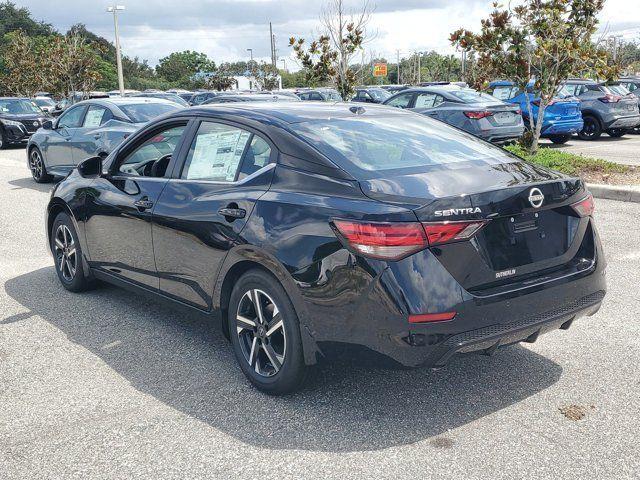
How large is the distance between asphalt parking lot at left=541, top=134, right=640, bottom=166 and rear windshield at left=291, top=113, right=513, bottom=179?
1089 centimetres

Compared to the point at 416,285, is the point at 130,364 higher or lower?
lower

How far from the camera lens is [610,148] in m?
17.8

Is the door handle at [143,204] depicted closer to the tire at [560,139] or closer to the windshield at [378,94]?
the tire at [560,139]

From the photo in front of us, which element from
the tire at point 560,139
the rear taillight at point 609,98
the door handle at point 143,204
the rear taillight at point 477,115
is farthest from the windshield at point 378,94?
the door handle at point 143,204

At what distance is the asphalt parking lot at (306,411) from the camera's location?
337 cm

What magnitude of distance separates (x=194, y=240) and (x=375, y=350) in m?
1.49

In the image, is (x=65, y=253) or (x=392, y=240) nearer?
(x=392, y=240)

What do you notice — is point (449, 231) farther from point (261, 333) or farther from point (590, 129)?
point (590, 129)

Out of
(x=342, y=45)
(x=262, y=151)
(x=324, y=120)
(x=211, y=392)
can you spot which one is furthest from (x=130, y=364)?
(x=342, y=45)

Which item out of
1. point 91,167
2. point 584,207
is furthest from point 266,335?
point 91,167

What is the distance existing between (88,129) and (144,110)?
103 centimetres

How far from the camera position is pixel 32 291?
253 inches

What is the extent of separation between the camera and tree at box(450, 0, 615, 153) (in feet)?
42.5

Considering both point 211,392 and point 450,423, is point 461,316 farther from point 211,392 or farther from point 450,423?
point 211,392
